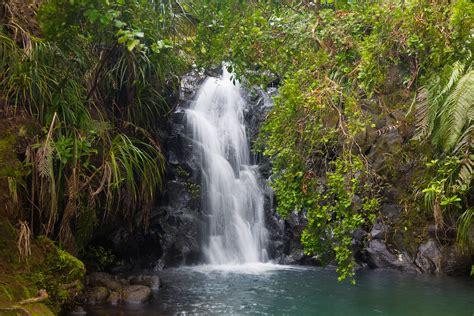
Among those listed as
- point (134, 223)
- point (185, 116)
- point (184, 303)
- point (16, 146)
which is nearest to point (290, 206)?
point (184, 303)

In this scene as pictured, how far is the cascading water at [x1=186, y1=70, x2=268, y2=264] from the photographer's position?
11.5 meters

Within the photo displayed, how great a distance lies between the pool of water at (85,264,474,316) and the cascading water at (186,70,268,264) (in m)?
1.28

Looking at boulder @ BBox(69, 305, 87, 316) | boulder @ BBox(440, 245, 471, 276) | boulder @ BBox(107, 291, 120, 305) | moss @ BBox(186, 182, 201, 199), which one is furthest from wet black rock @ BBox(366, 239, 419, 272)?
boulder @ BBox(69, 305, 87, 316)

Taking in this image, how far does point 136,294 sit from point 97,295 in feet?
1.89

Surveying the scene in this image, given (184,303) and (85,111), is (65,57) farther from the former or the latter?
(184,303)

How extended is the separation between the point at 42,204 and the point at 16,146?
0.84 m

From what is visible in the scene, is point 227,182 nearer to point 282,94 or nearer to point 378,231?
point 378,231

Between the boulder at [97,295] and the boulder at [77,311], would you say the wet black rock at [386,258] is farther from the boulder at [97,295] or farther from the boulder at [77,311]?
the boulder at [77,311]

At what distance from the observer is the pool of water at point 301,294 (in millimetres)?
7027

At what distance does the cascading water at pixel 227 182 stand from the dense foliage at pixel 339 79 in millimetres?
3663

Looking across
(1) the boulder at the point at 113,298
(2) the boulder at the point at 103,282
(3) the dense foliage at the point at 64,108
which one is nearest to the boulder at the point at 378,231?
(3) the dense foliage at the point at 64,108

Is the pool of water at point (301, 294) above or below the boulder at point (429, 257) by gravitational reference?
below

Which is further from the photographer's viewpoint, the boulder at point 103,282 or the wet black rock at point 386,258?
the wet black rock at point 386,258

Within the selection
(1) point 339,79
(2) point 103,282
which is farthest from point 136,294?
(1) point 339,79
